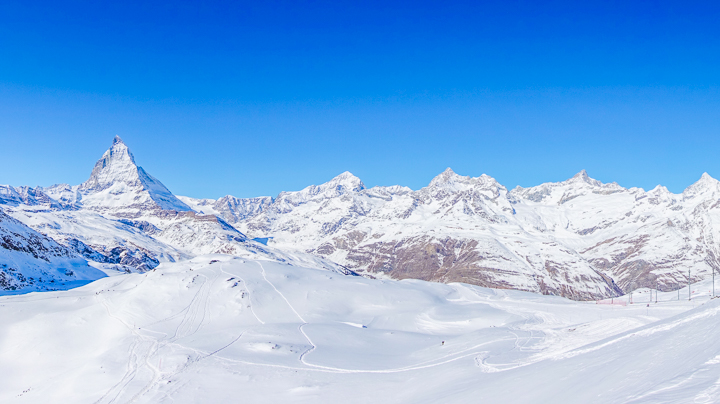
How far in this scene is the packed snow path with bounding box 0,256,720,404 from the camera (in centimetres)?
2667

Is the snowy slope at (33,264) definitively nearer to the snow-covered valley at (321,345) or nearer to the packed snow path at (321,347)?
the snow-covered valley at (321,345)

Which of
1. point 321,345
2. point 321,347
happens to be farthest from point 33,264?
point 321,347

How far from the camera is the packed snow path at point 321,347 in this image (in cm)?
2667

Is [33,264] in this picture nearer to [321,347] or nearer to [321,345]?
[321,345]

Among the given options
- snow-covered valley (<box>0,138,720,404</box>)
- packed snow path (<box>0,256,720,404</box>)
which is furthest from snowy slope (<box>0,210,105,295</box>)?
packed snow path (<box>0,256,720,404</box>)

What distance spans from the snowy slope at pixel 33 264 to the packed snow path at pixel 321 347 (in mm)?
21570

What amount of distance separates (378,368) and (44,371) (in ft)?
→ 117

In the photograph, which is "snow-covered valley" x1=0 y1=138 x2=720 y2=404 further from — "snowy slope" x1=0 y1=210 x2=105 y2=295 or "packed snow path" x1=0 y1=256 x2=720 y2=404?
"snowy slope" x1=0 y1=210 x2=105 y2=295

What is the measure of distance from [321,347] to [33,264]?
97936mm

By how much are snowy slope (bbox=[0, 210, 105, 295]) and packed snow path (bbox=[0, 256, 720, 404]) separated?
21.6m

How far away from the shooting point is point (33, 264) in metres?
111

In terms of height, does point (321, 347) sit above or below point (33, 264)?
below

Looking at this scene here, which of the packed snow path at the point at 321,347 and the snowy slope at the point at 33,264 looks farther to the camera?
the snowy slope at the point at 33,264

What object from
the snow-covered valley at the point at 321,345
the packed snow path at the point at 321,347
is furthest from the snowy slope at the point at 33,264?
the packed snow path at the point at 321,347
